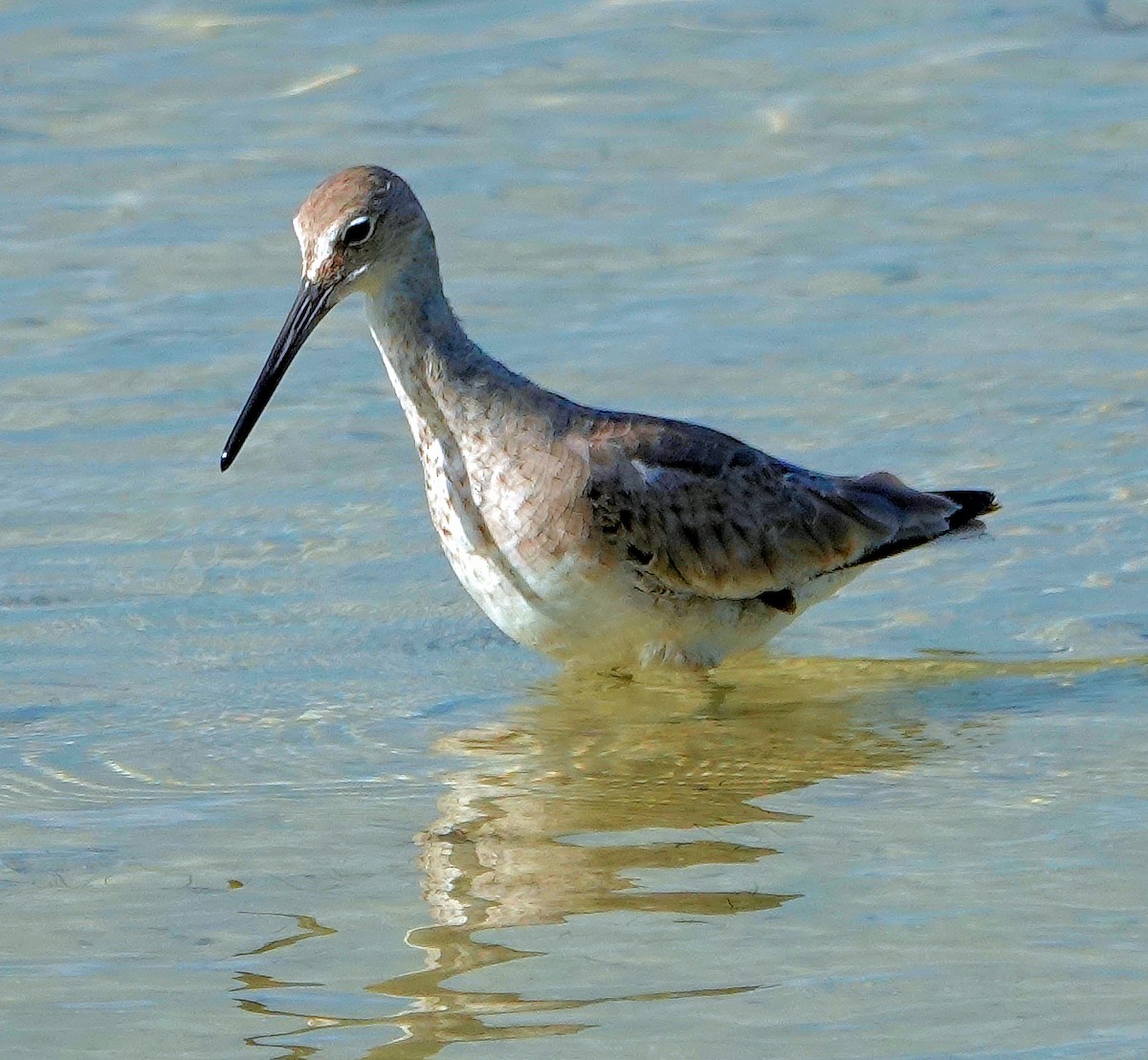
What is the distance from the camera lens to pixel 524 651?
24.0 ft

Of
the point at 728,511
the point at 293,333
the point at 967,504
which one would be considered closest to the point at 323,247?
the point at 293,333

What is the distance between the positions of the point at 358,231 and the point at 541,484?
0.88 metres

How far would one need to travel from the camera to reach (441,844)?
5516 mm

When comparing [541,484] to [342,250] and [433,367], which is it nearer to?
[433,367]

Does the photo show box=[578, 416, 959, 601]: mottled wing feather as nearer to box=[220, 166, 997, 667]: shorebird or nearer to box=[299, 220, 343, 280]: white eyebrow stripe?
box=[220, 166, 997, 667]: shorebird

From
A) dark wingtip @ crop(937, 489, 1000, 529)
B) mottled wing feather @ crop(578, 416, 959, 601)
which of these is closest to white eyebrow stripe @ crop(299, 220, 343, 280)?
mottled wing feather @ crop(578, 416, 959, 601)

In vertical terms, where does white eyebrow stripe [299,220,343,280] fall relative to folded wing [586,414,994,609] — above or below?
above

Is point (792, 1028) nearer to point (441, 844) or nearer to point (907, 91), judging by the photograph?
point (441, 844)

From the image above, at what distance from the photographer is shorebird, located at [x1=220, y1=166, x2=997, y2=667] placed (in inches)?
258

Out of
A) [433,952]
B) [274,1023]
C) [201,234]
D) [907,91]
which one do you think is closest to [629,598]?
[433,952]

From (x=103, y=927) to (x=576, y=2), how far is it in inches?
327

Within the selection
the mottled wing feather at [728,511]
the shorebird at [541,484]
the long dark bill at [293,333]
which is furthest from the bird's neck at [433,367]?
the mottled wing feather at [728,511]

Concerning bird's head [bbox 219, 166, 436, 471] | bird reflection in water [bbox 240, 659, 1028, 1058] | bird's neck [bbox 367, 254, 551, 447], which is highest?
bird's head [bbox 219, 166, 436, 471]

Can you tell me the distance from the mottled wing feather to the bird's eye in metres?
0.87
